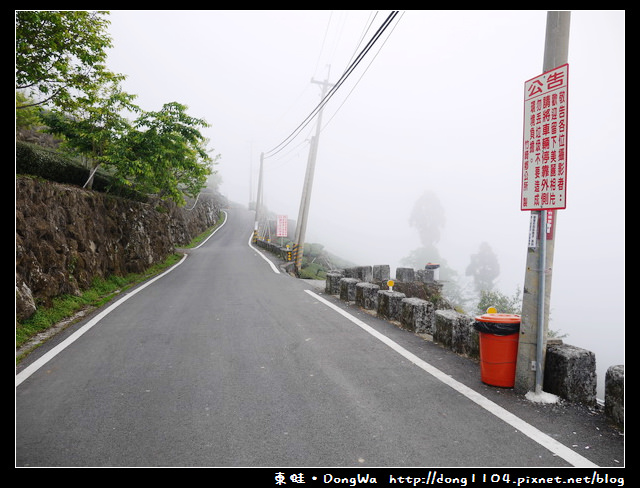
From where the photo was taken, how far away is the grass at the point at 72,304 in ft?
20.8

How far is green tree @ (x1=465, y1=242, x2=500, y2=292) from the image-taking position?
7462 centimetres

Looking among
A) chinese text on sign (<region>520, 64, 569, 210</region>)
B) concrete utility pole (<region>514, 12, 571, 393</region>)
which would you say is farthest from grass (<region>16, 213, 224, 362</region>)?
chinese text on sign (<region>520, 64, 569, 210</region>)

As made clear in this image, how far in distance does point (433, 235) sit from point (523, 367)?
8262cm

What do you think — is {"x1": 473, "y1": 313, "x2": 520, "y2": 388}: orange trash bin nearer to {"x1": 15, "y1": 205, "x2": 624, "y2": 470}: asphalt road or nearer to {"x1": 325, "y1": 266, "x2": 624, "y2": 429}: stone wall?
{"x1": 15, "y1": 205, "x2": 624, "y2": 470}: asphalt road

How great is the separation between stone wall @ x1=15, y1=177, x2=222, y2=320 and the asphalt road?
1969 mm

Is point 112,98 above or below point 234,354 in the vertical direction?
above

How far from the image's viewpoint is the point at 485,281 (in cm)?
7456

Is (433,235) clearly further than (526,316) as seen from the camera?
Yes

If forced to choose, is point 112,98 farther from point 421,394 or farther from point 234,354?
point 421,394

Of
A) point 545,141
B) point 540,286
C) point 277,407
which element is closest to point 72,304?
point 277,407

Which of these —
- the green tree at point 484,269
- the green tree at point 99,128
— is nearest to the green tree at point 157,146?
the green tree at point 99,128

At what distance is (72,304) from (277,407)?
22.7 feet

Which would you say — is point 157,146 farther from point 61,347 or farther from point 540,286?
point 540,286
